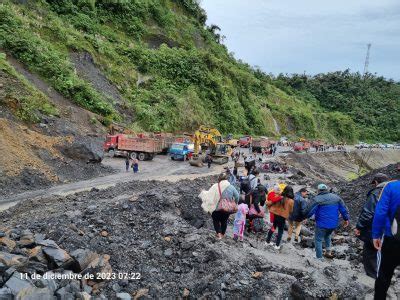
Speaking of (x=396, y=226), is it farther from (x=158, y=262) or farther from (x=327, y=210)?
(x=158, y=262)

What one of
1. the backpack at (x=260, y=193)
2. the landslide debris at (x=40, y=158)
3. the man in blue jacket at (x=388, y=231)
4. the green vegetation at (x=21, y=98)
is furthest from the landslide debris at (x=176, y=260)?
the green vegetation at (x=21, y=98)

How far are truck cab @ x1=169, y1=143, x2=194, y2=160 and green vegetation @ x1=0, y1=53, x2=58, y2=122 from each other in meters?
9.99

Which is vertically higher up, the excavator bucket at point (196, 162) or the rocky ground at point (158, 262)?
the rocky ground at point (158, 262)

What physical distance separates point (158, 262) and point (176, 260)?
1.24ft

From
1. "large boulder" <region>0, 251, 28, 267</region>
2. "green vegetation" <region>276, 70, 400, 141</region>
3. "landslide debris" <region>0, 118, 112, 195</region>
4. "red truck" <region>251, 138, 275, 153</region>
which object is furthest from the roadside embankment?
"large boulder" <region>0, 251, 28, 267</region>

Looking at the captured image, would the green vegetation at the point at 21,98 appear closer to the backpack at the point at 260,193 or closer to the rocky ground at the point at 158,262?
the rocky ground at the point at 158,262

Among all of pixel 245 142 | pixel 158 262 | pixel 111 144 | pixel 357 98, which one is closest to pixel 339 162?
pixel 245 142

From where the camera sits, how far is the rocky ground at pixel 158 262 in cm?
685

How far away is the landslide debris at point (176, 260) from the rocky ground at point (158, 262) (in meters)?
0.02

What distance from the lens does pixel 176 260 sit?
8461 millimetres

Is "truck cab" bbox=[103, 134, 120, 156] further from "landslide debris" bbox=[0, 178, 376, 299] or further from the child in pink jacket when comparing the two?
the child in pink jacket

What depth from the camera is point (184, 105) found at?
4784 cm

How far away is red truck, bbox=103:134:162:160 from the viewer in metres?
31.2

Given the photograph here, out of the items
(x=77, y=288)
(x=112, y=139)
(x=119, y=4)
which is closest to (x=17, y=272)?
(x=77, y=288)
